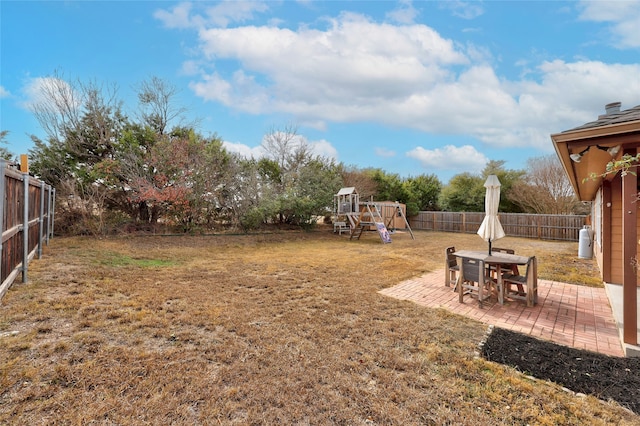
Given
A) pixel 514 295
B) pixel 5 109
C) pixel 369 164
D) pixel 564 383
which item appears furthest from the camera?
pixel 369 164

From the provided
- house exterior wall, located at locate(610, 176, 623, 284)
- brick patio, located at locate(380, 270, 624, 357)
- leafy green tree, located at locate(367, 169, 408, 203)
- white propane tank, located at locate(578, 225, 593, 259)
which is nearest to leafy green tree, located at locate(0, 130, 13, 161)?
brick patio, located at locate(380, 270, 624, 357)

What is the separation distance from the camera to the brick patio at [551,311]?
318cm

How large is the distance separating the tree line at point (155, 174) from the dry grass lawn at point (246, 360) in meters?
6.63

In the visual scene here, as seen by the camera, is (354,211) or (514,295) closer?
(514,295)

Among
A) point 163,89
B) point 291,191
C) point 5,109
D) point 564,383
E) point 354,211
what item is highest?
point 163,89

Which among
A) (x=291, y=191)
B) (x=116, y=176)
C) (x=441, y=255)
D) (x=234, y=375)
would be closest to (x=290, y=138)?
(x=291, y=191)

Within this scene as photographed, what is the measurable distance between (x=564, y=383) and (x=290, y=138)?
15.7 meters

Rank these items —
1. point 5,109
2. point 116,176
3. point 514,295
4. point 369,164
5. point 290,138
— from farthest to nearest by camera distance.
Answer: point 369,164
point 290,138
point 116,176
point 5,109
point 514,295

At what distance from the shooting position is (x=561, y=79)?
7.59m

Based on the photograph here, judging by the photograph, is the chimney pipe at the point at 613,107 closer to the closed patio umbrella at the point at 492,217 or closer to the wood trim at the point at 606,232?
the closed patio umbrella at the point at 492,217

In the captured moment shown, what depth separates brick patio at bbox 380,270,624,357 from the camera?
318cm

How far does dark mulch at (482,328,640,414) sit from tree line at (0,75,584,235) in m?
11.0

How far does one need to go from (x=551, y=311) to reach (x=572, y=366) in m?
1.77

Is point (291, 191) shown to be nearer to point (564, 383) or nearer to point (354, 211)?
point (354, 211)
